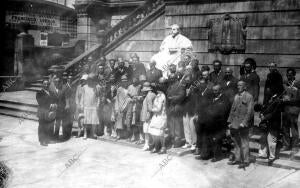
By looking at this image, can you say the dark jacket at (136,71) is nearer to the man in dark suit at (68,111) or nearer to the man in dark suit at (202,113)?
the man in dark suit at (68,111)

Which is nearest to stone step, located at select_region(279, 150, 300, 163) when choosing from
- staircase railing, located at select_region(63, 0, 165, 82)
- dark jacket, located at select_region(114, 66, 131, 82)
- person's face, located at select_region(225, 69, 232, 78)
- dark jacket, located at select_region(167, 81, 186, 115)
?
person's face, located at select_region(225, 69, 232, 78)

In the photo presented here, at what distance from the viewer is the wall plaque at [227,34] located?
505 inches

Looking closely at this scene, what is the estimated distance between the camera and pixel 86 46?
21.0 m

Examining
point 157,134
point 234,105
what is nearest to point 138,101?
point 157,134

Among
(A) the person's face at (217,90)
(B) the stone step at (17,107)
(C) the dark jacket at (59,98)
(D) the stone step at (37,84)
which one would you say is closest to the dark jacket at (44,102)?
(C) the dark jacket at (59,98)

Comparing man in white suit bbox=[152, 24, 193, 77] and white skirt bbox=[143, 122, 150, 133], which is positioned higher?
man in white suit bbox=[152, 24, 193, 77]

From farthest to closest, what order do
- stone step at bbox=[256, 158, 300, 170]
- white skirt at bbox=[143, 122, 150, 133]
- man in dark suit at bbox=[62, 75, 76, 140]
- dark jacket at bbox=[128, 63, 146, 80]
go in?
dark jacket at bbox=[128, 63, 146, 80]
man in dark suit at bbox=[62, 75, 76, 140]
white skirt at bbox=[143, 122, 150, 133]
stone step at bbox=[256, 158, 300, 170]

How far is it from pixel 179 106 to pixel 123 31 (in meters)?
8.14

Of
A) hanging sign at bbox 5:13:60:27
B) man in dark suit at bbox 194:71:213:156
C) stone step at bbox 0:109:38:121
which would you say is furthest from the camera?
hanging sign at bbox 5:13:60:27

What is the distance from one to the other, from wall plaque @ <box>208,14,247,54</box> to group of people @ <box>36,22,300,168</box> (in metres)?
1.49

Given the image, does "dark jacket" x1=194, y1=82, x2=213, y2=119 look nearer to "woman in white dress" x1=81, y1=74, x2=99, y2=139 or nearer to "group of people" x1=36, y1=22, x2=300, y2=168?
"group of people" x1=36, y1=22, x2=300, y2=168

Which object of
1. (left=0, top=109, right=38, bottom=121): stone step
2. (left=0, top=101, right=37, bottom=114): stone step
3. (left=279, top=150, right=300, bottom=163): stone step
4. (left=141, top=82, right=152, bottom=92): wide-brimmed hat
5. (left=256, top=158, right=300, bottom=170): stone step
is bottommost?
(left=256, top=158, right=300, bottom=170): stone step

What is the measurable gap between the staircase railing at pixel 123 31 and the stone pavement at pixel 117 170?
6325mm

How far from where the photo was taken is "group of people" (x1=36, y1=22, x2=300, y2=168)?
8875 millimetres
